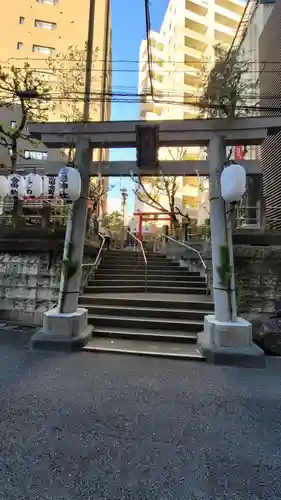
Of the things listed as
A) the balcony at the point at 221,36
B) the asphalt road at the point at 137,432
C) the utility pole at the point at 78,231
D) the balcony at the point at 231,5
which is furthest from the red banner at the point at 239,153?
the balcony at the point at 231,5

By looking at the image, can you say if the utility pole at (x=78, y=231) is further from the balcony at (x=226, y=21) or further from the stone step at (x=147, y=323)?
the balcony at (x=226, y=21)

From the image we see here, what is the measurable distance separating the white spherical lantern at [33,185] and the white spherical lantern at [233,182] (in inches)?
144

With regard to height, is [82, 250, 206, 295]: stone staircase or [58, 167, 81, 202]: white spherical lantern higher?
[58, 167, 81, 202]: white spherical lantern

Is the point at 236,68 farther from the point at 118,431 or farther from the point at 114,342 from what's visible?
the point at 118,431

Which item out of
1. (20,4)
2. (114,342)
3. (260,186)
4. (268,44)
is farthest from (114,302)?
(20,4)

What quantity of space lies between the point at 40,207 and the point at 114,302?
334 cm

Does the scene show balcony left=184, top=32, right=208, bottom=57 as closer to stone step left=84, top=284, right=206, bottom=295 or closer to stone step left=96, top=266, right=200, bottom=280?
stone step left=96, top=266, right=200, bottom=280

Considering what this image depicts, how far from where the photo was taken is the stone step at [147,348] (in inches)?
191

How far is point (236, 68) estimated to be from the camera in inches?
391

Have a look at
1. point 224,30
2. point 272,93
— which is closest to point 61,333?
point 272,93

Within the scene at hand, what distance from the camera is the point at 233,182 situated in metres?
4.70

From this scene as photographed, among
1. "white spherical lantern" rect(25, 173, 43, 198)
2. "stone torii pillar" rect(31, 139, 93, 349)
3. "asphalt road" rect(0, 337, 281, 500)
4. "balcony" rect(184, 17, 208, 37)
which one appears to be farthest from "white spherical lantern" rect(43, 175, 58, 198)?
"balcony" rect(184, 17, 208, 37)

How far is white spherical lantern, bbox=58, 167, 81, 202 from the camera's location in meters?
5.18

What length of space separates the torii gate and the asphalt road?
0.59m
